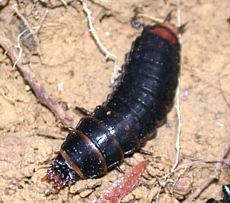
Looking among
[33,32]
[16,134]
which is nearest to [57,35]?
[33,32]

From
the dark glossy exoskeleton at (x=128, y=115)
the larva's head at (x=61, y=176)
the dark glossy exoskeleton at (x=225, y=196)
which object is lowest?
the dark glossy exoskeleton at (x=225, y=196)

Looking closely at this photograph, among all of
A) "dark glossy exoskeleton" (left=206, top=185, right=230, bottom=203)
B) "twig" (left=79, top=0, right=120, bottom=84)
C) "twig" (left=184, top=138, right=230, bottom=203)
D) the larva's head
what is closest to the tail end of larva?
"twig" (left=79, top=0, right=120, bottom=84)

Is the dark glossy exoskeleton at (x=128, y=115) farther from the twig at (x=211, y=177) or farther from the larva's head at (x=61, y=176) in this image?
the twig at (x=211, y=177)

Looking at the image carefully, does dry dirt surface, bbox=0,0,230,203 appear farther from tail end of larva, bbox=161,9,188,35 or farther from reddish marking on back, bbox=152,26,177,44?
reddish marking on back, bbox=152,26,177,44

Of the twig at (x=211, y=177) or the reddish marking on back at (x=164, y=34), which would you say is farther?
the reddish marking on back at (x=164, y=34)

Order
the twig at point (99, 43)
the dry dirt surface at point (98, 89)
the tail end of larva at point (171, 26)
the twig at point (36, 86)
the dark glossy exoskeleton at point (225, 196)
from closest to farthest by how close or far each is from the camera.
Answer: the dry dirt surface at point (98, 89) → the dark glossy exoskeleton at point (225, 196) → the twig at point (36, 86) → the twig at point (99, 43) → the tail end of larva at point (171, 26)

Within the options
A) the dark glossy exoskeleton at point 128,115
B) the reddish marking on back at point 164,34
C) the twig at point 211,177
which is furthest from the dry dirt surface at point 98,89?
the reddish marking on back at point 164,34

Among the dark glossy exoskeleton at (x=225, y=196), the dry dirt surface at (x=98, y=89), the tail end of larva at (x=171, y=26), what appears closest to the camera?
the dry dirt surface at (x=98, y=89)

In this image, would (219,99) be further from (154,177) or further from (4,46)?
(4,46)

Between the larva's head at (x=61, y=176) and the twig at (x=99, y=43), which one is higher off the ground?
the twig at (x=99, y=43)
